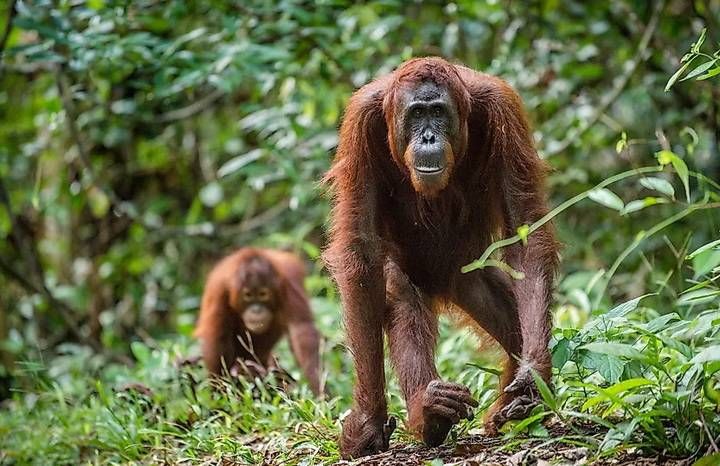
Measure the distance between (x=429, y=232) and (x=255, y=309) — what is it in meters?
2.81

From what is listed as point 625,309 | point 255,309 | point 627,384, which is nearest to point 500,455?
point 627,384

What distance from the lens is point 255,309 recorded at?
260 inches

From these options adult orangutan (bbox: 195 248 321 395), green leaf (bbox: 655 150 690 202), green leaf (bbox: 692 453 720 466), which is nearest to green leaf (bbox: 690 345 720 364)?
green leaf (bbox: 692 453 720 466)

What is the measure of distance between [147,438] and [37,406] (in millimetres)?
1388

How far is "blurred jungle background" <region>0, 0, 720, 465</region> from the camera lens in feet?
10.7

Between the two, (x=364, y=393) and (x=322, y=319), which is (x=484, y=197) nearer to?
(x=364, y=393)

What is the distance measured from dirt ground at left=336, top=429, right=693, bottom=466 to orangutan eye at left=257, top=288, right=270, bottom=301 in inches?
120

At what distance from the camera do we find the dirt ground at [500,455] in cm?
294

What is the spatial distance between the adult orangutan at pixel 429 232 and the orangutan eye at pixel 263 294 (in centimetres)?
252

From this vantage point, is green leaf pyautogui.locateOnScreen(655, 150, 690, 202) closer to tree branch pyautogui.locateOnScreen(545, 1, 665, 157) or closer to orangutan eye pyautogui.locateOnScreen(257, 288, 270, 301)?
→ tree branch pyautogui.locateOnScreen(545, 1, 665, 157)

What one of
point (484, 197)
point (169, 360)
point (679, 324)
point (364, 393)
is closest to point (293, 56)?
point (169, 360)

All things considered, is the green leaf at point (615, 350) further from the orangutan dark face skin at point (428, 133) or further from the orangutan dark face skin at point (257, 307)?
the orangutan dark face skin at point (257, 307)

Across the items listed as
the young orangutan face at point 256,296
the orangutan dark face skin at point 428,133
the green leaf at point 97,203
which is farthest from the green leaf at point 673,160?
the green leaf at point 97,203

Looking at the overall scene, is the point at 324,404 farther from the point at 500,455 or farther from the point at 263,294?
the point at 263,294
